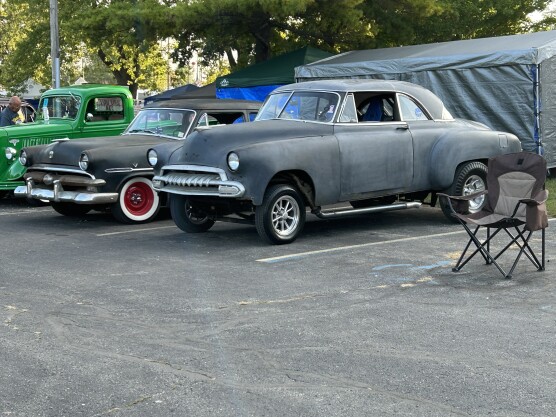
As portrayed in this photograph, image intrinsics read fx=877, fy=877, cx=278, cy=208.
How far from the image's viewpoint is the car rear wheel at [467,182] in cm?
1152

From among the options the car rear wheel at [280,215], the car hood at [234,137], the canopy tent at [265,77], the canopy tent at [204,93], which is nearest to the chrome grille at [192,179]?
the car hood at [234,137]

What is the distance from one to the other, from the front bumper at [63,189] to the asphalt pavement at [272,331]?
148cm

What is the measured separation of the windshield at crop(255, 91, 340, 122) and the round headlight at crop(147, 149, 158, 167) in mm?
1407

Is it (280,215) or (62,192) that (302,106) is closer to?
(280,215)

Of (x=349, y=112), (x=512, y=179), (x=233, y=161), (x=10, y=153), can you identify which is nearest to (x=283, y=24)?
(x=10, y=153)

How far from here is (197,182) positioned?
10.0m

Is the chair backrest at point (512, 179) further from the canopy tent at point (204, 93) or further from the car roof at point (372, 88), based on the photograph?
the canopy tent at point (204, 93)

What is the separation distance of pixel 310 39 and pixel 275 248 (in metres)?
15.7

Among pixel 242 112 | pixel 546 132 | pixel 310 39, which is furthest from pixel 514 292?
pixel 310 39

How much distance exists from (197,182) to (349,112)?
7.08 feet

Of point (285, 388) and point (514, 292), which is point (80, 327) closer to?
point (285, 388)

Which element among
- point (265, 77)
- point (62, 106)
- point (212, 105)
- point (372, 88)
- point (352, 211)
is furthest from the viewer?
point (265, 77)

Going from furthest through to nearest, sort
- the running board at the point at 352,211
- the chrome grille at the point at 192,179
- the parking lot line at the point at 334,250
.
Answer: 1. the running board at the point at 352,211
2. the chrome grille at the point at 192,179
3. the parking lot line at the point at 334,250

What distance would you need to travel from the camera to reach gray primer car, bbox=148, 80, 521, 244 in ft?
32.4
